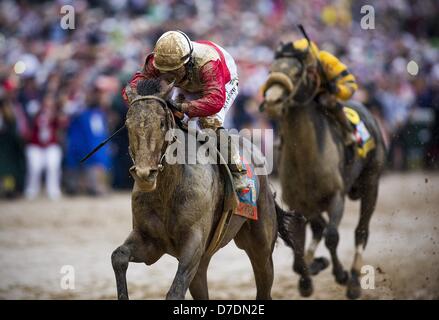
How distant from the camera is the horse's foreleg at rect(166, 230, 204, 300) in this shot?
5324mm

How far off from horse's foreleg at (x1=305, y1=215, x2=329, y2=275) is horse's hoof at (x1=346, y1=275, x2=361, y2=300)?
340mm

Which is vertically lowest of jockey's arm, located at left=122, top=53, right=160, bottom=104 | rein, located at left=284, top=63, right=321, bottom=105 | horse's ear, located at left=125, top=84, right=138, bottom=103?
horse's ear, located at left=125, top=84, right=138, bottom=103

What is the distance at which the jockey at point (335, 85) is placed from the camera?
859 centimetres

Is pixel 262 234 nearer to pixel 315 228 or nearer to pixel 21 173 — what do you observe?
pixel 315 228

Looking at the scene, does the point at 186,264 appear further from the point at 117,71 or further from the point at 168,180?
the point at 117,71

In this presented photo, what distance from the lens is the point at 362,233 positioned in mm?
9117

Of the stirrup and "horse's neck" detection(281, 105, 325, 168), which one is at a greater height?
"horse's neck" detection(281, 105, 325, 168)

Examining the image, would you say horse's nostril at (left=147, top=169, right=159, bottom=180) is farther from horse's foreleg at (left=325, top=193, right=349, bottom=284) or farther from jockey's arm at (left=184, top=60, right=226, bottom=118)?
horse's foreleg at (left=325, top=193, right=349, bottom=284)

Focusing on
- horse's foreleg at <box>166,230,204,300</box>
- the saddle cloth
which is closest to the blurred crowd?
the saddle cloth

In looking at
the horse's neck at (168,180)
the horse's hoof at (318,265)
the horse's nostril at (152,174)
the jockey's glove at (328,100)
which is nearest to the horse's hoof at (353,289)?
the horse's hoof at (318,265)

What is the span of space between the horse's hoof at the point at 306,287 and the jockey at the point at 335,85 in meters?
1.66

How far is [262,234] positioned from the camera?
6719mm

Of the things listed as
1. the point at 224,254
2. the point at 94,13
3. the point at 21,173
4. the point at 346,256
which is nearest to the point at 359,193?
the point at 346,256

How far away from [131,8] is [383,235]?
29.5 ft
